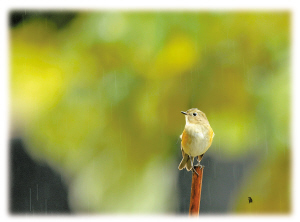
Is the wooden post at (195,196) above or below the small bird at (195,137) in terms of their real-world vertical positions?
below

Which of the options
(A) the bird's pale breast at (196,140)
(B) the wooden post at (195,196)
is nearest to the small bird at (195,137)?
(A) the bird's pale breast at (196,140)

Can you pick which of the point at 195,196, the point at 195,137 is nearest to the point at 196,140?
the point at 195,137

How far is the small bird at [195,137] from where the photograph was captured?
6.50 ft

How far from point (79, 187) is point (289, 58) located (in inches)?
70.4

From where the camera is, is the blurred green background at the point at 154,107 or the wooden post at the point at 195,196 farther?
the blurred green background at the point at 154,107

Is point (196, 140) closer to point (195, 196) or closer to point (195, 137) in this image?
point (195, 137)

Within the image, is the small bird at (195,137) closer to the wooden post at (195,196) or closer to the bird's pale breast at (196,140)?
the bird's pale breast at (196,140)

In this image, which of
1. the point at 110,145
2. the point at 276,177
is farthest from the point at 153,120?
the point at 276,177

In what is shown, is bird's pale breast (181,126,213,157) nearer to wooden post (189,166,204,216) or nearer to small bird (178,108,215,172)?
small bird (178,108,215,172)

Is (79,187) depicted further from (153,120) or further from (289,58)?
(289,58)

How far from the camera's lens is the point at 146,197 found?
7.93ft

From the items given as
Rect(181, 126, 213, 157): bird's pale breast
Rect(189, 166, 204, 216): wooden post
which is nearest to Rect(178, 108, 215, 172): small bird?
Rect(181, 126, 213, 157): bird's pale breast

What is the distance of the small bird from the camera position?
1982 millimetres

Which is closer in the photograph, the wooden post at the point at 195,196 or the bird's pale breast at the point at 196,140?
the wooden post at the point at 195,196
